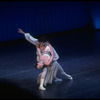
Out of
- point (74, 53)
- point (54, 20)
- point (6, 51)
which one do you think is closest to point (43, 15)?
point (54, 20)

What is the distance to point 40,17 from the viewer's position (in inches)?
503

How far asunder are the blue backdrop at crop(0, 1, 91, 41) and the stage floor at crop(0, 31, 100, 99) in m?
0.79

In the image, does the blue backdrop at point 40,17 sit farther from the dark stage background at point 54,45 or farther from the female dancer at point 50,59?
the female dancer at point 50,59

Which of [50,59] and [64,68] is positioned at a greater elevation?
[50,59]

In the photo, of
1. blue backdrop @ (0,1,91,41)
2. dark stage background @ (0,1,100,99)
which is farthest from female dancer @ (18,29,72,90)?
blue backdrop @ (0,1,91,41)

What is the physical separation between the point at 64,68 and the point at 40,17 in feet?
18.1

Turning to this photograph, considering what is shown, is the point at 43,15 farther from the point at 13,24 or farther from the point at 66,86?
the point at 66,86

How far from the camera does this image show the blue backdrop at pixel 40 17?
473 inches

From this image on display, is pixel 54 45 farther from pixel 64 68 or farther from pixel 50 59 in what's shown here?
pixel 50 59

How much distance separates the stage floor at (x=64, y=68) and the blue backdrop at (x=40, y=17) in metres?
0.79

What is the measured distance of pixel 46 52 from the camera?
6102mm

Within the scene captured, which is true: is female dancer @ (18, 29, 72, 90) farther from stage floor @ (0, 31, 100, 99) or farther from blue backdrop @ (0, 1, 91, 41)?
blue backdrop @ (0, 1, 91, 41)

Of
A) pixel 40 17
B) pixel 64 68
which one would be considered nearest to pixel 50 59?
pixel 64 68

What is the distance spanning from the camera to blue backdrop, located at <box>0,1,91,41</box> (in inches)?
473
